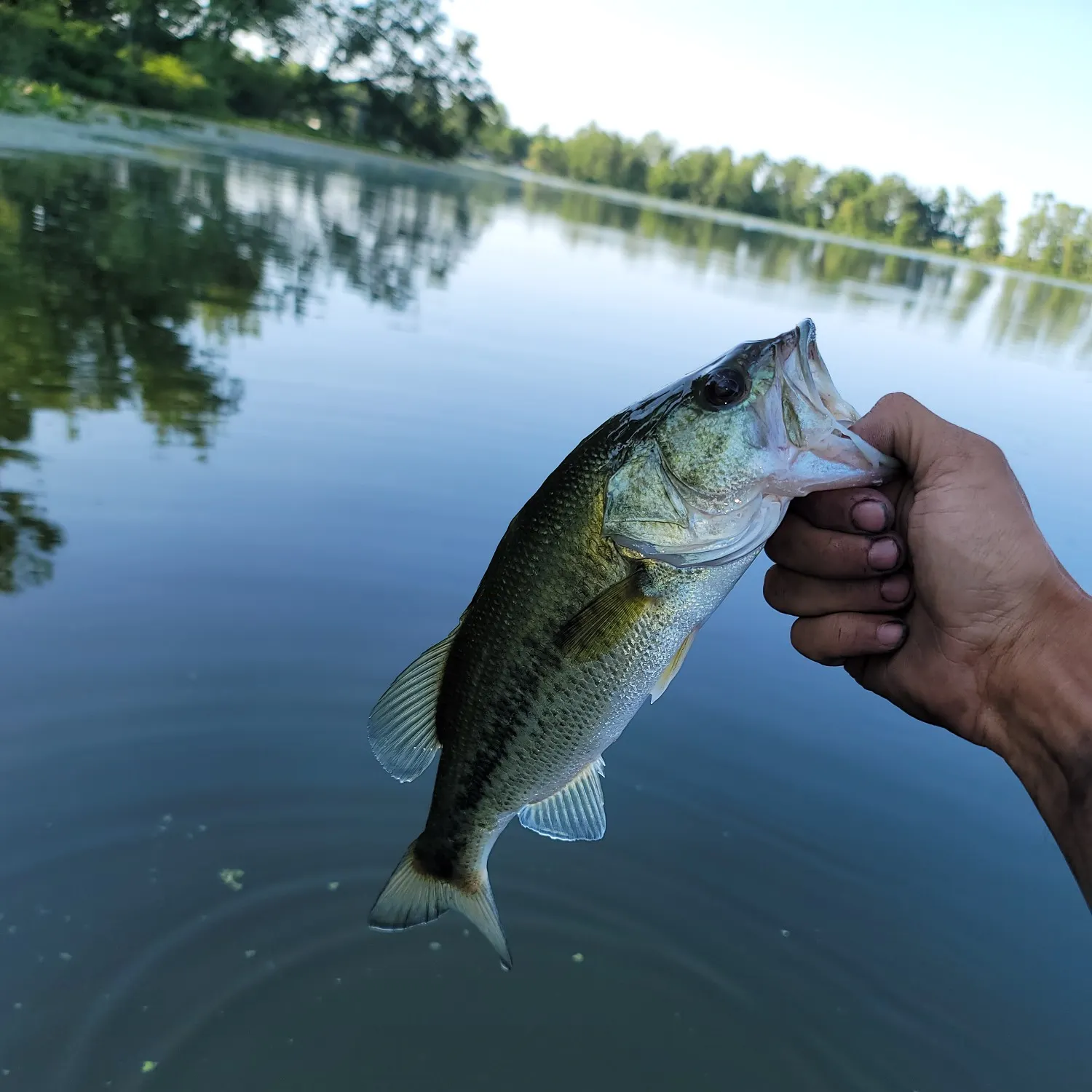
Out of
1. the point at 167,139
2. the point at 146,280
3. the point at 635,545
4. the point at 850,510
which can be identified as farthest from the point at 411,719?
the point at 167,139

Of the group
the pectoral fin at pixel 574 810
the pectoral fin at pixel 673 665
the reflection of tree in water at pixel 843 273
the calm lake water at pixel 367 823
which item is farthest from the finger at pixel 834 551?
the reflection of tree in water at pixel 843 273

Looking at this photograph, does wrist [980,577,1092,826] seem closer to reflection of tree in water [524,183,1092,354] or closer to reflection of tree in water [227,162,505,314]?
reflection of tree in water [227,162,505,314]

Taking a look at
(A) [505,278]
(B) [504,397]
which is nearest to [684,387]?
(B) [504,397]

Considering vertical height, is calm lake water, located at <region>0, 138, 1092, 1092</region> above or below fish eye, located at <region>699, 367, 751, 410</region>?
below

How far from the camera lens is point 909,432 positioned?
8.16ft

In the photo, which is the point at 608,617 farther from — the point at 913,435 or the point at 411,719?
the point at 913,435

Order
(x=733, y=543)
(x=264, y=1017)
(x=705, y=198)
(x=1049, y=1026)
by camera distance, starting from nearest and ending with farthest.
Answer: (x=733, y=543), (x=264, y=1017), (x=1049, y=1026), (x=705, y=198)

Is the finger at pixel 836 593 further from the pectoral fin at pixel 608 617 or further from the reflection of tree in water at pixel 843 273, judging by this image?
the reflection of tree in water at pixel 843 273

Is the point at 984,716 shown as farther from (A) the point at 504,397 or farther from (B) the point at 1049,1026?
(A) the point at 504,397

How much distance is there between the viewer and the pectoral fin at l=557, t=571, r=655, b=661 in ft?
7.32

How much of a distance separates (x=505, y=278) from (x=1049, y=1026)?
15987 mm

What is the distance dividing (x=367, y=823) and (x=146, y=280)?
382 inches

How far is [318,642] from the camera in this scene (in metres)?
5.18

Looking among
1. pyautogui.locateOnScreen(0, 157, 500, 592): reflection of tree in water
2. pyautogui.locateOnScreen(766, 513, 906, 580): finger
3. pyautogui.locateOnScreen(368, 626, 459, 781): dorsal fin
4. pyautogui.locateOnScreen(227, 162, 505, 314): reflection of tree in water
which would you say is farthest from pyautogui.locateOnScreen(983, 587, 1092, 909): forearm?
pyautogui.locateOnScreen(227, 162, 505, 314): reflection of tree in water
